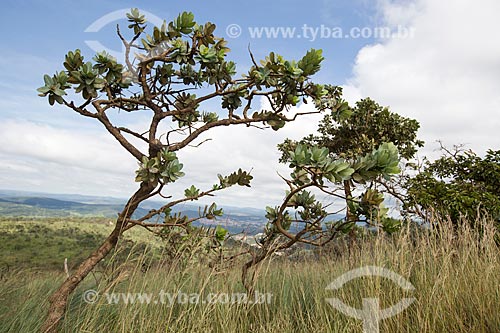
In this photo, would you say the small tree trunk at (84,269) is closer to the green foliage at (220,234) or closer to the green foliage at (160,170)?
the green foliage at (160,170)

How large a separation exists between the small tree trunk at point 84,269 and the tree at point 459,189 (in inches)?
157

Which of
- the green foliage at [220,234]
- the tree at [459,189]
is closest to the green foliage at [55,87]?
the green foliage at [220,234]

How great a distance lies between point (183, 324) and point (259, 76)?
1.79 meters

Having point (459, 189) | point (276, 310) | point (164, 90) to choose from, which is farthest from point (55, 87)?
point (459, 189)

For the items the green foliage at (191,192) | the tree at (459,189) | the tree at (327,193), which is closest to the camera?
the tree at (327,193)

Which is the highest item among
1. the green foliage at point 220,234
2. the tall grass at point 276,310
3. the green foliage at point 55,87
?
the green foliage at point 55,87

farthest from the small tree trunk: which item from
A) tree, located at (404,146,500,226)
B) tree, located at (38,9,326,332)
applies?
tree, located at (404,146,500,226)

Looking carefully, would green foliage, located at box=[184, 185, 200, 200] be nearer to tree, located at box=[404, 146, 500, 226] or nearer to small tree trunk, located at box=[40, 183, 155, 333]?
small tree trunk, located at box=[40, 183, 155, 333]

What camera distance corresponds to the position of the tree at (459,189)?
5633 mm

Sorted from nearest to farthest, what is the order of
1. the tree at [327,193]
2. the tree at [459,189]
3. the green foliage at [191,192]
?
the tree at [327,193] < the green foliage at [191,192] < the tree at [459,189]

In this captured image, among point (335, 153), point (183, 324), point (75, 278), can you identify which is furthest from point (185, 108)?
point (335, 153)

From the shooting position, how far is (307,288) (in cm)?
314

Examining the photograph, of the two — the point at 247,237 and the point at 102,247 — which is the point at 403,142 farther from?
the point at 102,247

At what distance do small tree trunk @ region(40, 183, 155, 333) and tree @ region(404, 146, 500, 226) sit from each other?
3983 mm
